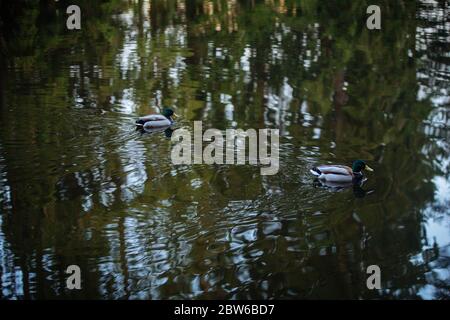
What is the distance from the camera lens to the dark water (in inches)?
265

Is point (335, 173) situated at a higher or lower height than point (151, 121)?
lower

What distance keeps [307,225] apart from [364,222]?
Answer: 0.63 metres

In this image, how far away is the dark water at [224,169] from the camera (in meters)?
6.72

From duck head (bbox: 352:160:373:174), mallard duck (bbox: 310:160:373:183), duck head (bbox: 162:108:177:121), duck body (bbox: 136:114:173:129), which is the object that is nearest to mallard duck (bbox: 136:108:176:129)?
duck body (bbox: 136:114:173:129)

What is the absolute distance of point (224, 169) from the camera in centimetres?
901

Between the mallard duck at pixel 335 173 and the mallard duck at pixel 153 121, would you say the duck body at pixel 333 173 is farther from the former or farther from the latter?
the mallard duck at pixel 153 121

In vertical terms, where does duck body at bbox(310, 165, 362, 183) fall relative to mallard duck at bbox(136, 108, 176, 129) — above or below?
below

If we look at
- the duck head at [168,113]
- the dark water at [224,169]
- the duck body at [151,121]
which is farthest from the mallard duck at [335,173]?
the duck head at [168,113]

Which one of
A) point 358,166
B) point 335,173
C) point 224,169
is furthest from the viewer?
point 224,169

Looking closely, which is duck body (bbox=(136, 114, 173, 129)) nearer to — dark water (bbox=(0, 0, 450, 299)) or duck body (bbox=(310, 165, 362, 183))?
dark water (bbox=(0, 0, 450, 299))

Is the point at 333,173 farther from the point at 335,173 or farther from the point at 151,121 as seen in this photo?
the point at 151,121

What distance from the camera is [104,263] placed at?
6805 mm

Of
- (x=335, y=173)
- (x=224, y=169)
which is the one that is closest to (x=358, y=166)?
(x=335, y=173)

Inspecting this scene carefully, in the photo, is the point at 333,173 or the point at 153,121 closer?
the point at 333,173
